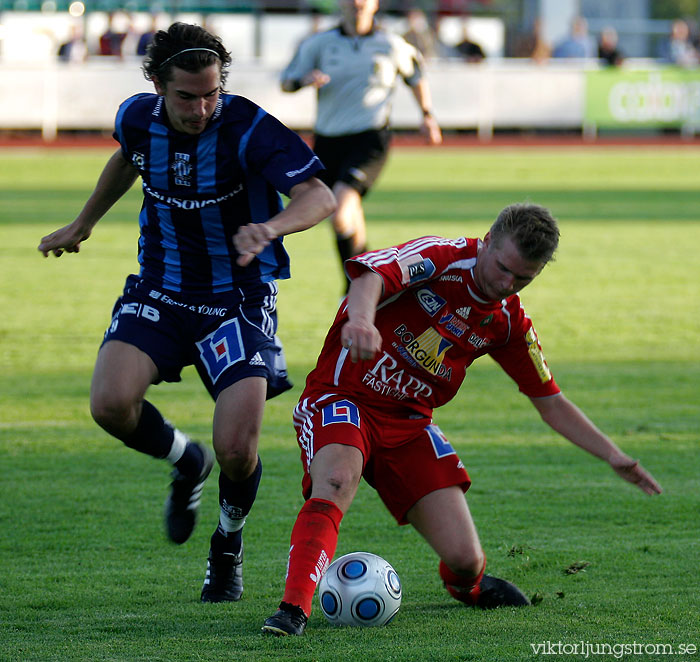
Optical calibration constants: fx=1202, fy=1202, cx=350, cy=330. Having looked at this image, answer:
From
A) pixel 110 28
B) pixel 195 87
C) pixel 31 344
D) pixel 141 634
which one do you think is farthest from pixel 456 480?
pixel 110 28

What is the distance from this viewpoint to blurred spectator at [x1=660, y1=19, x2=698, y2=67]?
93.0 feet

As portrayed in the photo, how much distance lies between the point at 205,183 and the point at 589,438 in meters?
1.67

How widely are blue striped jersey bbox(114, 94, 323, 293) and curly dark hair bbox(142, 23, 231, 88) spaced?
0.63ft

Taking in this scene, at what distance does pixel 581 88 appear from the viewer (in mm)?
26984

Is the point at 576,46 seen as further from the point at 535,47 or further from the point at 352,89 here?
the point at 352,89

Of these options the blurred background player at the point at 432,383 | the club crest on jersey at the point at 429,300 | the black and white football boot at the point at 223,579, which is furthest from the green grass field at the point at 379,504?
the club crest on jersey at the point at 429,300

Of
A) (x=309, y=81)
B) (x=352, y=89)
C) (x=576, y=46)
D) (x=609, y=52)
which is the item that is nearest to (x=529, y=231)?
(x=309, y=81)

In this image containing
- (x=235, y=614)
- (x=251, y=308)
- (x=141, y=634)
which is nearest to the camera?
(x=141, y=634)

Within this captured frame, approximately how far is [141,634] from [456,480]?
1.24 m

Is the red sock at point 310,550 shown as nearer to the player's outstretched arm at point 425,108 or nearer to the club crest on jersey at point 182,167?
the club crest on jersey at point 182,167

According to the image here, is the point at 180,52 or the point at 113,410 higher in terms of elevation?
the point at 180,52

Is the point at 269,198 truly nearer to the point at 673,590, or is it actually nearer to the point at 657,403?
the point at 673,590

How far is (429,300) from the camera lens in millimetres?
4188

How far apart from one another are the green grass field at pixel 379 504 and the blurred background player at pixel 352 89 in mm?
1215
